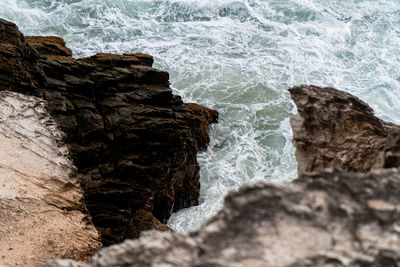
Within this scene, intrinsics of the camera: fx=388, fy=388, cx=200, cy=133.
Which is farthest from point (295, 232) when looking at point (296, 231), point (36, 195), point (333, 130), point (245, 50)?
point (245, 50)

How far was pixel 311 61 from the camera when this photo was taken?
56.4ft

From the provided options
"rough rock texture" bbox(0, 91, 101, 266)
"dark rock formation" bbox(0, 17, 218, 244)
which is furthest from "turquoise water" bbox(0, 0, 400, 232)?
"rough rock texture" bbox(0, 91, 101, 266)

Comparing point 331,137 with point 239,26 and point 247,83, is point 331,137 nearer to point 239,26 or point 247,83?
point 247,83

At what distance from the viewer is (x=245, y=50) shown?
1741 cm

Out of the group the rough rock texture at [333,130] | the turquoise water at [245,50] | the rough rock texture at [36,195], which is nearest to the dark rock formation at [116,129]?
the rough rock texture at [36,195]

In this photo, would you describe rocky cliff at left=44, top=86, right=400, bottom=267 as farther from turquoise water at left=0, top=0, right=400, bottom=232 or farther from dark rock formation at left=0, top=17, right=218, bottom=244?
turquoise water at left=0, top=0, right=400, bottom=232

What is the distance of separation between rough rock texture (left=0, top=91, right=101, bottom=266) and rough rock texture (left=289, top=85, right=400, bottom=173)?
3076 millimetres

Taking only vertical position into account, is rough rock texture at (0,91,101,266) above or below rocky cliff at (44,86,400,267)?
below

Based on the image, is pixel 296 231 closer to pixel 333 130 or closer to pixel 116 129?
pixel 333 130

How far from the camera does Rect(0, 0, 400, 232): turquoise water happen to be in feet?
41.8

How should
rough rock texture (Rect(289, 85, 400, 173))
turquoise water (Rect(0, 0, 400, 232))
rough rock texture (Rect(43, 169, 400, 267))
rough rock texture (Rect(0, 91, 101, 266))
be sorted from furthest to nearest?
turquoise water (Rect(0, 0, 400, 232)) < rough rock texture (Rect(0, 91, 101, 266)) < rough rock texture (Rect(289, 85, 400, 173)) < rough rock texture (Rect(43, 169, 400, 267))

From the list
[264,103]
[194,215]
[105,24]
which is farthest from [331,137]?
[105,24]

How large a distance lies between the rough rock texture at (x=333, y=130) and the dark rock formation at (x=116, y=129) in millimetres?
3731

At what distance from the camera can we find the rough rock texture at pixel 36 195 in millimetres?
4695
